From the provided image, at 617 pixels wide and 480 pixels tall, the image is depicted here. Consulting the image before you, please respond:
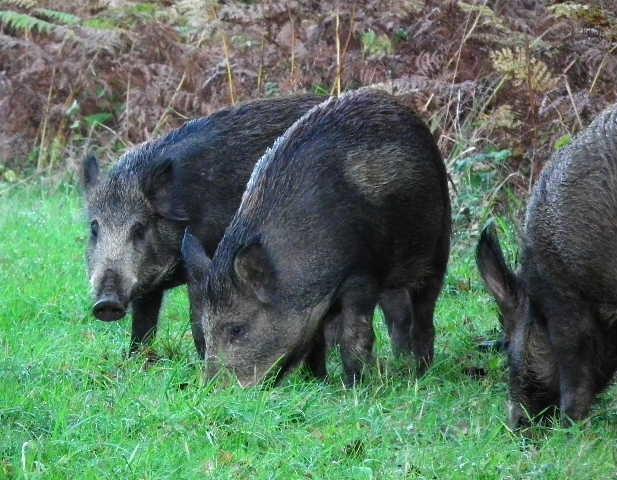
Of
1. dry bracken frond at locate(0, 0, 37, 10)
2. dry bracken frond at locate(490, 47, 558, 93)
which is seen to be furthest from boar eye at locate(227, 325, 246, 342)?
dry bracken frond at locate(0, 0, 37, 10)

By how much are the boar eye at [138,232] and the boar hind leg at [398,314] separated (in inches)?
58.6

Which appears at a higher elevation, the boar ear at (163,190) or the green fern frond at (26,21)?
the green fern frond at (26,21)

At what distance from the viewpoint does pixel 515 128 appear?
9.46m

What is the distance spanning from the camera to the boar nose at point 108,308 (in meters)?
6.68

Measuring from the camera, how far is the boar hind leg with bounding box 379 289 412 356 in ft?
24.2

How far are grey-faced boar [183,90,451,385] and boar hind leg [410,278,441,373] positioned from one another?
293 millimetres

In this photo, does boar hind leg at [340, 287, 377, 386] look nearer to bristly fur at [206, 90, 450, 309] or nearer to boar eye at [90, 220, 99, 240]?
bristly fur at [206, 90, 450, 309]

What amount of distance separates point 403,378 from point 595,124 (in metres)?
1.75

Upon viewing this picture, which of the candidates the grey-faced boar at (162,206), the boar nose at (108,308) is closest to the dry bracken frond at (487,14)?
the grey-faced boar at (162,206)

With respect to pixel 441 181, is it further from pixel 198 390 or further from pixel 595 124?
pixel 198 390

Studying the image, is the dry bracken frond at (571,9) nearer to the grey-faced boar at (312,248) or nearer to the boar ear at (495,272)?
the grey-faced boar at (312,248)

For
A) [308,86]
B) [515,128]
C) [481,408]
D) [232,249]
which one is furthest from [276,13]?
[481,408]

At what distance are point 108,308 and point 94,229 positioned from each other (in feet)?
2.40

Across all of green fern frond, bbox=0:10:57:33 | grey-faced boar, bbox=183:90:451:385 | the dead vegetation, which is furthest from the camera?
green fern frond, bbox=0:10:57:33
